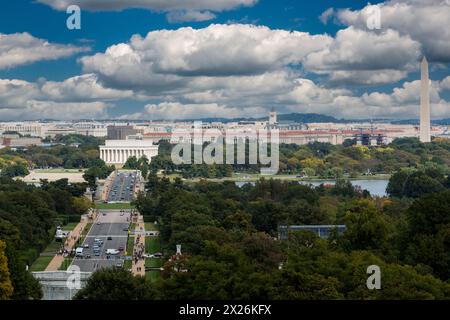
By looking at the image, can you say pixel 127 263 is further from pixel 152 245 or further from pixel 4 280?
pixel 4 280

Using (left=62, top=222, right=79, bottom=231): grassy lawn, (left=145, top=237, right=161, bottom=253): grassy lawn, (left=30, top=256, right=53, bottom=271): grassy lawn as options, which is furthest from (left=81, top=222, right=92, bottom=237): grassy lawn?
(left=30, top=256, right=53, bottom=271): grassy lawn

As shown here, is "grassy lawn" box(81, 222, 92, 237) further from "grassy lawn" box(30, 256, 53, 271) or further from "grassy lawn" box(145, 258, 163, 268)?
"grassy lawn" box(145, 258, 163, 268)

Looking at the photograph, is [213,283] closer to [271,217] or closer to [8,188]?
[271,217]

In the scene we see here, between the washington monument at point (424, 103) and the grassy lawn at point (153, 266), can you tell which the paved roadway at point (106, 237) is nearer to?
Answer: the grassy lawn at point (153, 266)

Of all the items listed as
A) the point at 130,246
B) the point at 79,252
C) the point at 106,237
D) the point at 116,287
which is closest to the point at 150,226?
the point at 106,237

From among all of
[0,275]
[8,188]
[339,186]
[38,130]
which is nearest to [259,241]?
[0,275]

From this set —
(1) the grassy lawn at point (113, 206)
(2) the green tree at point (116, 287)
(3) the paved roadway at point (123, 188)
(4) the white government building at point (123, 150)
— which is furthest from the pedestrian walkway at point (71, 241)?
(4) the white government building at point (123, 150)
